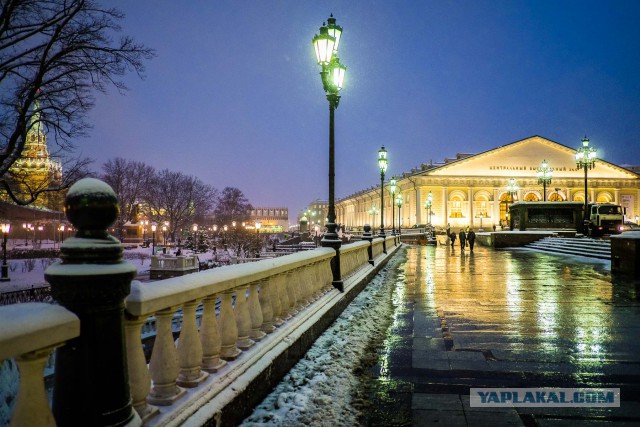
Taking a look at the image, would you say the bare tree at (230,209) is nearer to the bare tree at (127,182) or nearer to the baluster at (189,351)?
the bare tree at (127,182)

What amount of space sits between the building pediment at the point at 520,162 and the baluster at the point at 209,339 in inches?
3043

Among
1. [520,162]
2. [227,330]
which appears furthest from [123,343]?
[520,162]

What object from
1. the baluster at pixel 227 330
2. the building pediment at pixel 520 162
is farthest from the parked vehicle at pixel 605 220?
the building pediment at pixel 520 162

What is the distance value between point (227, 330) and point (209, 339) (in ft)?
1.04

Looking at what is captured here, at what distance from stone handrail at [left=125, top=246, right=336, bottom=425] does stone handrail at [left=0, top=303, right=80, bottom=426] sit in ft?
1.79

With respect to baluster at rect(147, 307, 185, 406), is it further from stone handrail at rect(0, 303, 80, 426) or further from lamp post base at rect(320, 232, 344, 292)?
lamp post base at rect(320, 232, 344, 292)

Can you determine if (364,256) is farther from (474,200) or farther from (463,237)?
(474,200)

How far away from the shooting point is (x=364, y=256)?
550 inches

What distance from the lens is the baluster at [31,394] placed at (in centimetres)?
168

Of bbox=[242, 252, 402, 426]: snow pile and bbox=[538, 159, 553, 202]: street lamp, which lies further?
bbox=[538, 159, 553, 202]: street lamp

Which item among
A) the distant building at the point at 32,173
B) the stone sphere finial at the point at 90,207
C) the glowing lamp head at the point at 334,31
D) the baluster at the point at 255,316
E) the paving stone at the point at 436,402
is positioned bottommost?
the paving stone at the point at 436,402

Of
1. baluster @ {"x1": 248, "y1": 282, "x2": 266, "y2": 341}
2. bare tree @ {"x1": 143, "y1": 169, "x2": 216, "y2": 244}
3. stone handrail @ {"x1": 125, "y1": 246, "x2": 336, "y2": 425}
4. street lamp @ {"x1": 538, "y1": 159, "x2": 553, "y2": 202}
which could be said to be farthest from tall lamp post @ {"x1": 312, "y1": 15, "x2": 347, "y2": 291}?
bare tree @ {"x1": 143, "y1": 169, "x2": 216, "y2": 244}

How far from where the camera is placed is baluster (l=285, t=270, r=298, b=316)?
5348 mm

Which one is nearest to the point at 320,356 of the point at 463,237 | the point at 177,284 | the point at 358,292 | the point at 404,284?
the point at 177,284
